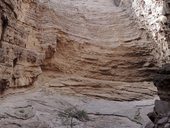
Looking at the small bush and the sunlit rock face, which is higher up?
the sunlit rock face

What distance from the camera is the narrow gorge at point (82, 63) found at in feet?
30.1

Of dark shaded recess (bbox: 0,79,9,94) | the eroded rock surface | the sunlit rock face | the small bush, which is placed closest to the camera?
the eroded rock surface

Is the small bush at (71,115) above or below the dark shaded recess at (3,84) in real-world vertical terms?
below

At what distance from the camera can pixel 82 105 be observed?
10562 mm

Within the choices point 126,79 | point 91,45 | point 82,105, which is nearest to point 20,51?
point 82,105

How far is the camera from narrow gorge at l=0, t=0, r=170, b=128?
9.16 metres

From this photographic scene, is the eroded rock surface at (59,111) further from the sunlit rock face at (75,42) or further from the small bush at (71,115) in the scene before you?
the sunlit rock face at (75,42)

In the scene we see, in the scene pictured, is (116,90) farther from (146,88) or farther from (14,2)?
(14,2)

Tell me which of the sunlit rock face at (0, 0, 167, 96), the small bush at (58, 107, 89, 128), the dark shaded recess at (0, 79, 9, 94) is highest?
the sunlit rock face at (0, 0, 167, 96)

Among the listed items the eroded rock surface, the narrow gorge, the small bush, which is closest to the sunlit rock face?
the narrow gorge

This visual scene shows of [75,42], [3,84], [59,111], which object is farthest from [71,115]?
[75,42]

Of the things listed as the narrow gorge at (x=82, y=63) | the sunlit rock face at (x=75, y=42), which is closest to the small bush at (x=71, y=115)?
the narrow gorge at (x=82, y=63)

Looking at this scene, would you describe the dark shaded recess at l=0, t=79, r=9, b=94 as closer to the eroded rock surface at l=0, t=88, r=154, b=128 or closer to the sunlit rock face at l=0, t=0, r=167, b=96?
the sunlit rock face at l=0, t=0, r=167, b=96

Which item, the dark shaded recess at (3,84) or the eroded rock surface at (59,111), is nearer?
the eroded rock surface at (59,111)
